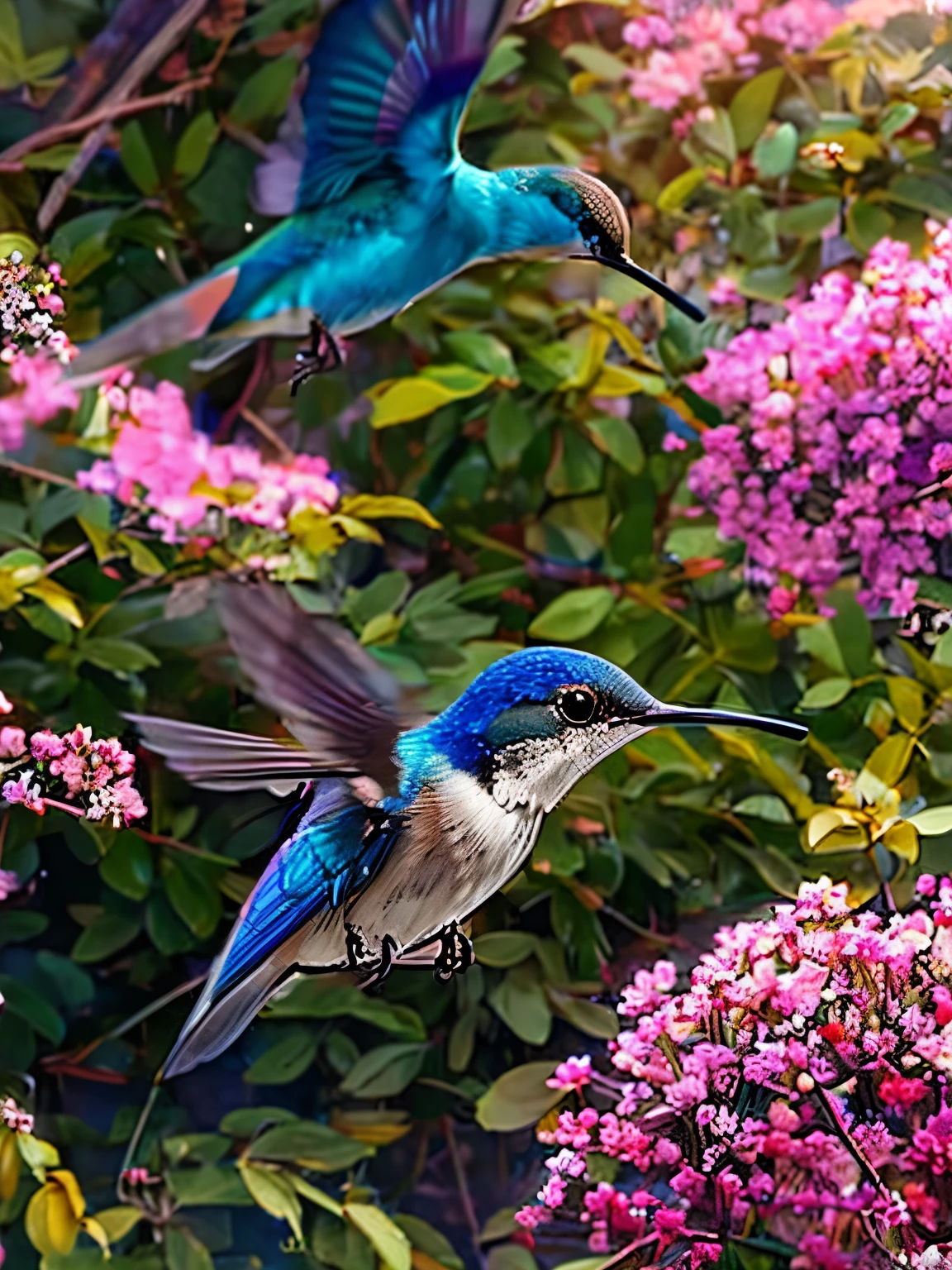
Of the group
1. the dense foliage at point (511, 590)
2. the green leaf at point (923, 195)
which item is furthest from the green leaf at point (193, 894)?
the green leaf at point (923, 195)

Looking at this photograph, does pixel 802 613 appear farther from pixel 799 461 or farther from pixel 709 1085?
pixel 709 1085

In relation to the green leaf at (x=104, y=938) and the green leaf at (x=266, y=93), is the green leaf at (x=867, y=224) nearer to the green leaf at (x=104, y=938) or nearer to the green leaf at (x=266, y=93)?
the green leaf at (x=266, y=93)

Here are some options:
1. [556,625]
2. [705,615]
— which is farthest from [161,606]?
[705,615]

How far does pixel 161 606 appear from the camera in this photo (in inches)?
33.6

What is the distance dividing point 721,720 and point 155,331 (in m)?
0.47

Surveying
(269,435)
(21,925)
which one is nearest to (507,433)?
(269,435)

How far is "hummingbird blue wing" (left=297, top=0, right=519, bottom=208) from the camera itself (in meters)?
0.76

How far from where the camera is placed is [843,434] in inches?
32.3

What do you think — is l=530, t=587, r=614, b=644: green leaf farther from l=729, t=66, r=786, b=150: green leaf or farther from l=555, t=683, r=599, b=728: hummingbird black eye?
l=729, t=66, r=786, b=150: green leaf

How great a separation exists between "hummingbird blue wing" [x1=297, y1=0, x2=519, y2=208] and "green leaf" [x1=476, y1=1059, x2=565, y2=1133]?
0.59 meters

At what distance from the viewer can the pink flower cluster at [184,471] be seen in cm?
85

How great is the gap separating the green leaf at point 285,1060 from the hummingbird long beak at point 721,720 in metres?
0.32

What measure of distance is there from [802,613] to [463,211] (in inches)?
13.7

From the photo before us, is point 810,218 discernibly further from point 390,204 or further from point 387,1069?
point 387,1069
